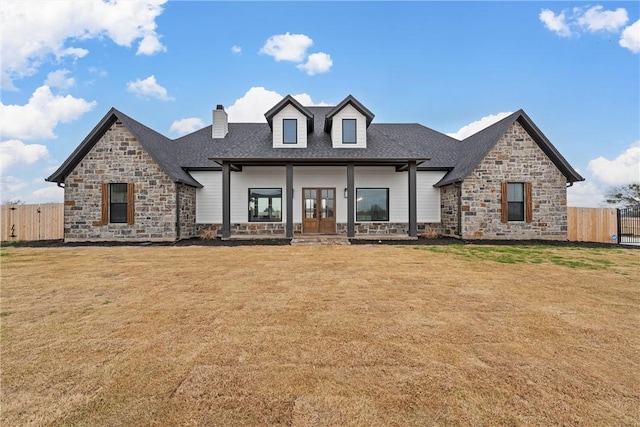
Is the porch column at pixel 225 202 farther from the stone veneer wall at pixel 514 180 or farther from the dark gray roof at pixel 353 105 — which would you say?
the stone veneer wall at pixel 514 180

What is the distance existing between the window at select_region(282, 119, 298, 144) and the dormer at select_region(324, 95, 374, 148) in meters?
1.82

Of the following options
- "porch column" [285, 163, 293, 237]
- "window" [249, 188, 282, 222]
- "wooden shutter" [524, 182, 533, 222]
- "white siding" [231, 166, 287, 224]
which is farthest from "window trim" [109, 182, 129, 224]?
"wooden shutter" [524, 182, 533, 222]

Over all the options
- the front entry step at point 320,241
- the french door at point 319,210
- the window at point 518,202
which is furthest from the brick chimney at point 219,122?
the window at point 518,202

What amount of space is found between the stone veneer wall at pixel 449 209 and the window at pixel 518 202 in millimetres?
2389

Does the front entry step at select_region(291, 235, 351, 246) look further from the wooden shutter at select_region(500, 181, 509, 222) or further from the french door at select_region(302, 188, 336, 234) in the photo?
the wooden shutter at select_region(500, 181, 509, 222)

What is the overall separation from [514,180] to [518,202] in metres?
1.12

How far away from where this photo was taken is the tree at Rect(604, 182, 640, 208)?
94.1ft

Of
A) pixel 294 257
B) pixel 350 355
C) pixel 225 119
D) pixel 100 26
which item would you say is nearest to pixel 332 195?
pixel 294 257

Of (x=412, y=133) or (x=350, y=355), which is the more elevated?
(x=412, y=133)

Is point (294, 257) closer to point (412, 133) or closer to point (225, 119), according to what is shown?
point (225, 119)

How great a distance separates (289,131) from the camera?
1538cm

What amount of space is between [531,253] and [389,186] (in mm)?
7502

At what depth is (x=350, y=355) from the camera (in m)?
2.94

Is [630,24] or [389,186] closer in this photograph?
[630,24]
